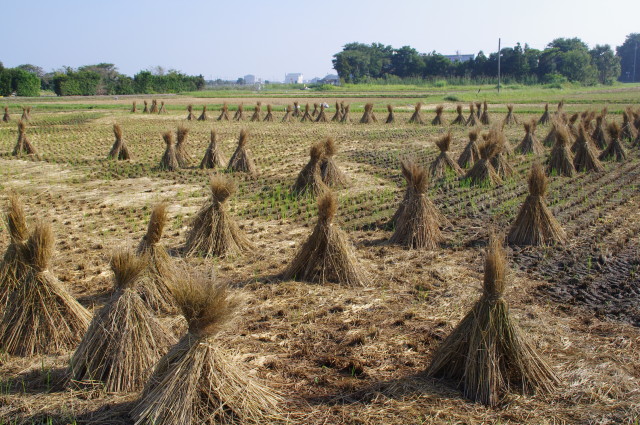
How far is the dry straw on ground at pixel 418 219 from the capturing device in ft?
27.5

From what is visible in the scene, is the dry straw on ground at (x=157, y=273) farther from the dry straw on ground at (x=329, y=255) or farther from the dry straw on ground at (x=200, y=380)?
the dry straw on ground at (x=200, y=380)

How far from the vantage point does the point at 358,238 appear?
30.1 ft

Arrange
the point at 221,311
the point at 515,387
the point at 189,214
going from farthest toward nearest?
1. the point at 189,214
2. the point at 515,387
3. the point at 221,311

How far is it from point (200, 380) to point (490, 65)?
78692 millimetres

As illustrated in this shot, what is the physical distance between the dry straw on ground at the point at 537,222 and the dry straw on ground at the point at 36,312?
666 centimetres

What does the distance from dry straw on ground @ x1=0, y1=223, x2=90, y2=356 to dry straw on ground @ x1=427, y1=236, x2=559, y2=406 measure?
3.69 metres

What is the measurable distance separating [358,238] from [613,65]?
10512cm

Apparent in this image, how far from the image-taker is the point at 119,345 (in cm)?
440

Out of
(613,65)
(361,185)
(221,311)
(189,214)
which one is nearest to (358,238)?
(189,214)

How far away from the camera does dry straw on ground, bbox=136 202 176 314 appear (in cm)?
602

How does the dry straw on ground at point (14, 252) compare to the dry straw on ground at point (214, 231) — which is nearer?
the dry straw on ground at point (14, 252)

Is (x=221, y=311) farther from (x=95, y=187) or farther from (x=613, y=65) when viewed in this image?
(x=613, y=65)

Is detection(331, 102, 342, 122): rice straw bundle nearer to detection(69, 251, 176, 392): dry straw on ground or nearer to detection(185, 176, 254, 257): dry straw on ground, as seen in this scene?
detection(185, 176, 254, 257): dry straw on ground

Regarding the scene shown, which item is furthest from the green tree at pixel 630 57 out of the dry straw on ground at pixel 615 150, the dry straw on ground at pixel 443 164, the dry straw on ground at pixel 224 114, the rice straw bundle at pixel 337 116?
the dry straw on ground at pixel 443 164
